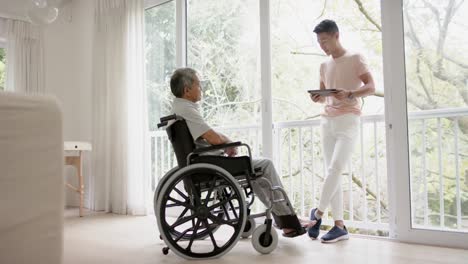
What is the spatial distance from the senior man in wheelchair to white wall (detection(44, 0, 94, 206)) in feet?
9.35

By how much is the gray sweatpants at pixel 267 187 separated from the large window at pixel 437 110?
0.90 metres

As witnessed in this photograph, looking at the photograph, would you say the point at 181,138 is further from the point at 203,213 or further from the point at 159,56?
the point at 159,56

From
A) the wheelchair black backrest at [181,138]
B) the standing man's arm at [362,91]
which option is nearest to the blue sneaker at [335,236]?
the standing man's arm at [362,91]

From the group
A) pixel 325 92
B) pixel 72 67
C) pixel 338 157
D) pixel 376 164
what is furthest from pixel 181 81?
pixel 72 67

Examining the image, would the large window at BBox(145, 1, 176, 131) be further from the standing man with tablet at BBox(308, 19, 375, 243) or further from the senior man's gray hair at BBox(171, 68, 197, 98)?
the standing man with tablet at BBox(308, 19, 375, 243)

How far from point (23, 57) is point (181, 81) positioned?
344cm

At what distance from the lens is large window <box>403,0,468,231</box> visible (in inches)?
96.7

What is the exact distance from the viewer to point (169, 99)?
4141 mm

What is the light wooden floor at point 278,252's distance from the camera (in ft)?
6.81

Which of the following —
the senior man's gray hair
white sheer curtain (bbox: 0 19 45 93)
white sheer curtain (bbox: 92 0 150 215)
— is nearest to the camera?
the senior man's gray hair

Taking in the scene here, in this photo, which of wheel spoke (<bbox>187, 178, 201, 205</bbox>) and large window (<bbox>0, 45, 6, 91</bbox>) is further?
large window (<bbox>0, 45, 6, 91</bbox>)

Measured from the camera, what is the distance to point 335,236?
2.55 metres

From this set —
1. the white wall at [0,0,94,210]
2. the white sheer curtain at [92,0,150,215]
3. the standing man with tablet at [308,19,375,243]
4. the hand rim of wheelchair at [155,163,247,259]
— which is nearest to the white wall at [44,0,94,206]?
the white wall at [0,0,94,210]

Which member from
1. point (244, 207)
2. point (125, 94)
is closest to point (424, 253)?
point (244, 207)
